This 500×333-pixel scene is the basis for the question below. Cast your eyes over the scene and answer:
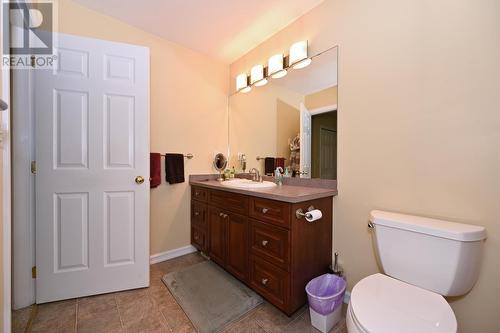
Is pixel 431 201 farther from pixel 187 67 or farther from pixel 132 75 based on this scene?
pixel 187 67

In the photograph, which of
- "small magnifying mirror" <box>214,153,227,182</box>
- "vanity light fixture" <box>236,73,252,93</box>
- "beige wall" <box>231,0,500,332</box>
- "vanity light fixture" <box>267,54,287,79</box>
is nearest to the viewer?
"beige wall" <box>231,0,500,332</box>

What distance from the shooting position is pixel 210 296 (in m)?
1.58

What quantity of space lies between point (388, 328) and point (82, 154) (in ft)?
6.75

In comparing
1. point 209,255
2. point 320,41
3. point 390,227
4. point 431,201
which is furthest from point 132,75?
point 431,201

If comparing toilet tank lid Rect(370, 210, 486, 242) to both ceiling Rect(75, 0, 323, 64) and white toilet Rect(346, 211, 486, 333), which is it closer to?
white toilet Rect(346, 211, 486, 333)

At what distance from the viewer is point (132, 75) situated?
1.64 metres

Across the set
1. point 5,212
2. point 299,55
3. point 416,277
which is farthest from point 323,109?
point 5,212

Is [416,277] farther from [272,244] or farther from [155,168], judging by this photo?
[155,168]

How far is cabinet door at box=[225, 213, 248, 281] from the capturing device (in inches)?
63.3

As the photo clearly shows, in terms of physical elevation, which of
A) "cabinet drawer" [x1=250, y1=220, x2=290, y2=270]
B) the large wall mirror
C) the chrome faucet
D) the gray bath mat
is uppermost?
the large wall mirror

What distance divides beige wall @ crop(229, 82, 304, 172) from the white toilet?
113 centimetres

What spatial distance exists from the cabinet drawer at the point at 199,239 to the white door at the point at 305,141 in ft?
3.87

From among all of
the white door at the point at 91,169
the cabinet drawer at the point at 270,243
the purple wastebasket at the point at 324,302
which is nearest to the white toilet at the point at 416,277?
the purple wastebasket at the point at 324,302

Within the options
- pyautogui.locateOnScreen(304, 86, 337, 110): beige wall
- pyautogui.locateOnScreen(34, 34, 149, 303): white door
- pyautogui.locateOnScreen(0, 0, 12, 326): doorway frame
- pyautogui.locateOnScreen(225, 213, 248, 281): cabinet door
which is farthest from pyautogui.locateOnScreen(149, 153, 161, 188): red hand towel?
pyautogui.locateOnScreen(304, 86, 337, 110): beige wall
